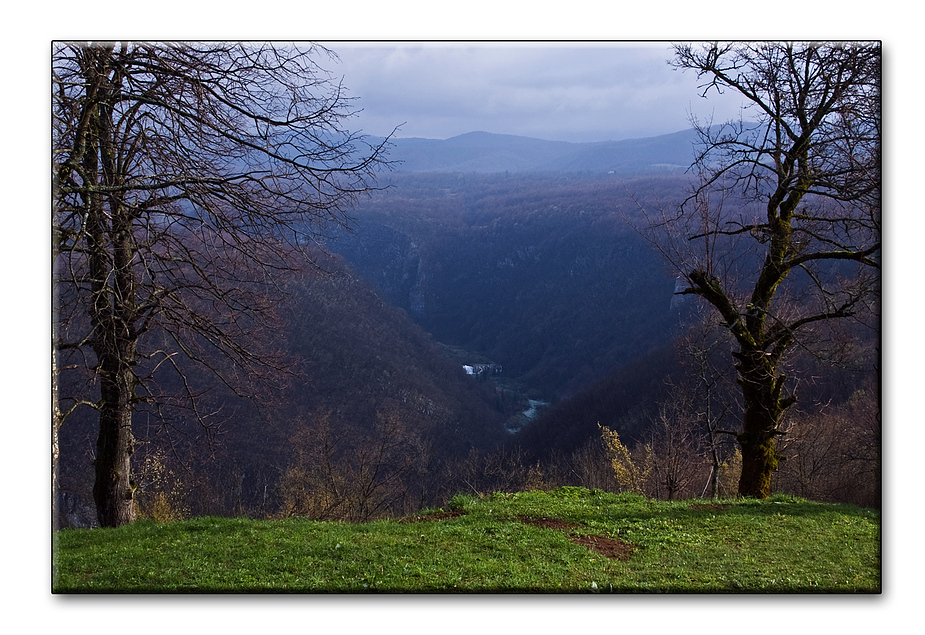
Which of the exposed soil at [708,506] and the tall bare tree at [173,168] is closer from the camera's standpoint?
the tall bare tree at [173,168]

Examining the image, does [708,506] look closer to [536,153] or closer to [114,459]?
[114,459]

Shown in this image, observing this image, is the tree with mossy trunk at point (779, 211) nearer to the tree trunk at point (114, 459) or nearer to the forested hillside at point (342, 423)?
the tree trunk at point (114, 459)

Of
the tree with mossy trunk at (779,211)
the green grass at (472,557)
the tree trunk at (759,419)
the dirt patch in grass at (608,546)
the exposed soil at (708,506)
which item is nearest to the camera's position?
the green grass at (472,557)

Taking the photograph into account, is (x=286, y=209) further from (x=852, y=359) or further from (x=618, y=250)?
(x=618, y=250)

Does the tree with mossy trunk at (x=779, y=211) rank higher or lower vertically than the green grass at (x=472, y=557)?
higher

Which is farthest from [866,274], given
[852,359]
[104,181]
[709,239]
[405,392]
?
[405,392]

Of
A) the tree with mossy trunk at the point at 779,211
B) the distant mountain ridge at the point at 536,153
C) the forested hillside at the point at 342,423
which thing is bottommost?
the forested hillside at the point at 342,423

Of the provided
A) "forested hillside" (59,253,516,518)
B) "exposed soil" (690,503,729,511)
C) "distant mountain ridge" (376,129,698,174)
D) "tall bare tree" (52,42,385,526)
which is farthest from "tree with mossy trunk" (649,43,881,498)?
"forested hillside" (59,253,516,518)

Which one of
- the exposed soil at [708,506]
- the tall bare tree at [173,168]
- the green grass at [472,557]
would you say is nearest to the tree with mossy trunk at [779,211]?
the exposed soil at [708,506]
